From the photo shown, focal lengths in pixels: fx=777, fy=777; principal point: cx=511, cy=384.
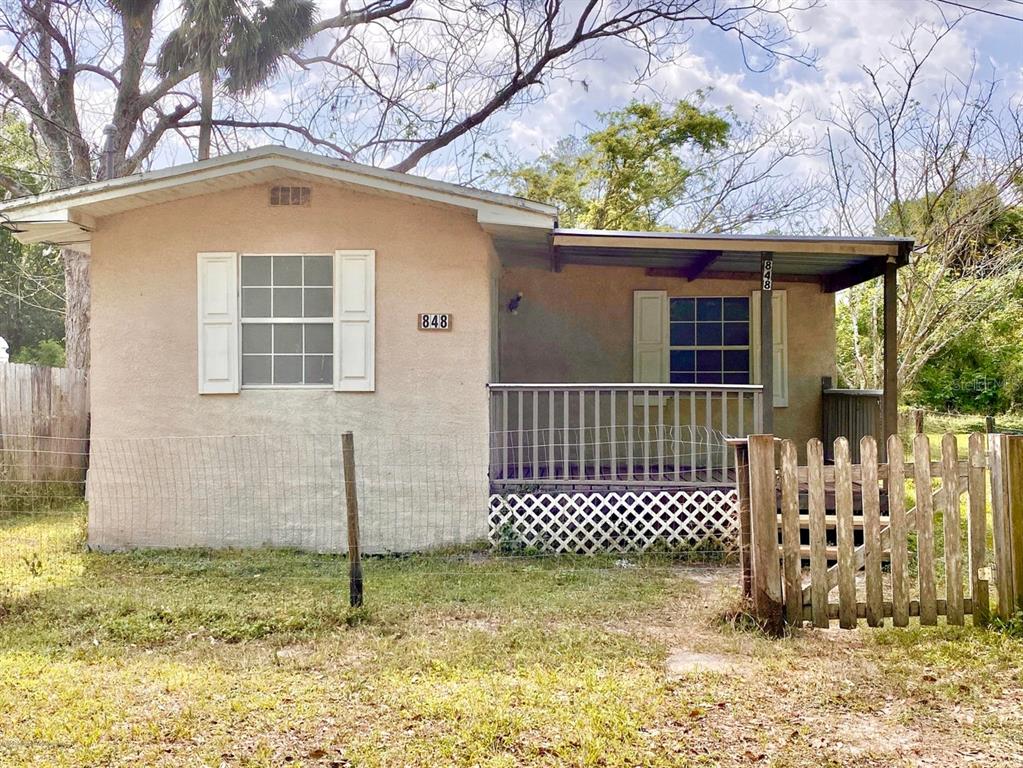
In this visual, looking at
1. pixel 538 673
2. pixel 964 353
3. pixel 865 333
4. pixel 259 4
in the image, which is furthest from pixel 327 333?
pixel 964 353

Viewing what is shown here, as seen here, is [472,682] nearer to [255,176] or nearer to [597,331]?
[255,176]

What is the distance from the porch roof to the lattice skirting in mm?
2523

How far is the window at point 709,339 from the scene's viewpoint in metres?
10.3

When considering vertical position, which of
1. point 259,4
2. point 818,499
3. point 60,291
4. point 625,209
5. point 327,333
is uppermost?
point 259,4

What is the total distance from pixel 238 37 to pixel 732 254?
9.95m

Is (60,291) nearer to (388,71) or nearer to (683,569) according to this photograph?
(388,71)

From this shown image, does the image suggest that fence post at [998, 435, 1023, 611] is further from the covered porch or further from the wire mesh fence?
the covered porch

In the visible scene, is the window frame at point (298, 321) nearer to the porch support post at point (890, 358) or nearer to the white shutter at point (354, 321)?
the white shutter at point (354, 321)

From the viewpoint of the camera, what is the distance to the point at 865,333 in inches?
843

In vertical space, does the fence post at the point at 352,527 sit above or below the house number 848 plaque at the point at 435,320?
below

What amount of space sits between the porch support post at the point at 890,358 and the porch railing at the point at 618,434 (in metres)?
1.22

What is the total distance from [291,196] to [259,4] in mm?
8236

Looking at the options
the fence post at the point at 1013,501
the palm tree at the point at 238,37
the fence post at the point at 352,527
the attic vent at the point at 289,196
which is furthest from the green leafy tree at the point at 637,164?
the fence post at the point at 1013,501

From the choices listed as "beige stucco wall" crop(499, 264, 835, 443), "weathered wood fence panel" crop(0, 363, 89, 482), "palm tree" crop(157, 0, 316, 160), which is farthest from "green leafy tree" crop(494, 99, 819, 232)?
"weathered wood fence panel" crop(0, 363, 89, 482)
